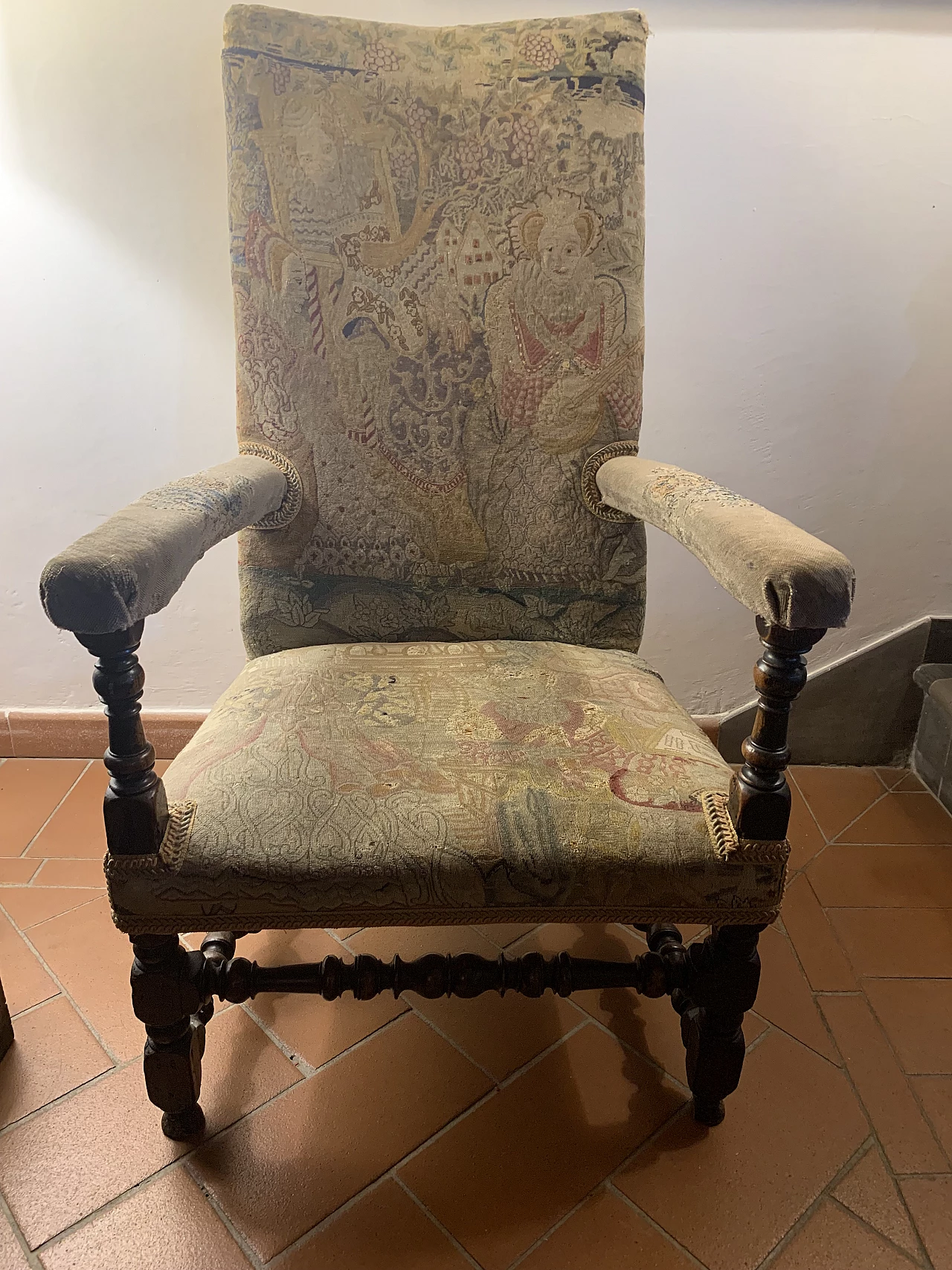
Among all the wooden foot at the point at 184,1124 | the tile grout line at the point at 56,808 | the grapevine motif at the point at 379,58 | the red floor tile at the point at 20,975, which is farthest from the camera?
the tile grout line at the point at 56,808

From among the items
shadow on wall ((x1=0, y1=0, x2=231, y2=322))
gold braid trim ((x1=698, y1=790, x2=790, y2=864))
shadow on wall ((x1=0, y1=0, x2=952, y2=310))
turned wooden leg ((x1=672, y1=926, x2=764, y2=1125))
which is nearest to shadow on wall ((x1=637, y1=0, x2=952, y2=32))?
shadow on wall ((x1=0, y1=0, x2=952, y2=310))

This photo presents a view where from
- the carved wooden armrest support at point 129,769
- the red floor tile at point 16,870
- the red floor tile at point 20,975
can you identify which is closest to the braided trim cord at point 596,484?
the carved wooden armrest support at point 129,769

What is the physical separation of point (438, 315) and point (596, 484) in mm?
321

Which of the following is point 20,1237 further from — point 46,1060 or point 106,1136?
point 46,1060

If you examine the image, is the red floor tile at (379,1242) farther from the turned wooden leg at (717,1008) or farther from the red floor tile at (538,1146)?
the turned wooden leg at (717,1008)

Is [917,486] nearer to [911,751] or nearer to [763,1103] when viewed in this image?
[911,751]

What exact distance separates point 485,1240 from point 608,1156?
0.18m

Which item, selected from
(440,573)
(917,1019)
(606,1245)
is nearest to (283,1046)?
(606,1245)

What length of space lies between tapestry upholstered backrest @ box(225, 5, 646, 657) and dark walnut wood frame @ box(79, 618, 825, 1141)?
1.41ft

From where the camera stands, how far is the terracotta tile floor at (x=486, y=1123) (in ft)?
3.08

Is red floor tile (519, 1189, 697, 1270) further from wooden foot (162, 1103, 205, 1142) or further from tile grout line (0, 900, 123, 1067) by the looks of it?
tile grout line (0, 900, 123, 1067)

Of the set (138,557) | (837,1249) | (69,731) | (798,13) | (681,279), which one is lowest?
(837,1249)

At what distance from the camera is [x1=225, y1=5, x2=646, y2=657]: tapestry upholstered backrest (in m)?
1.12

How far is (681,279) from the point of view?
5.30 feet
